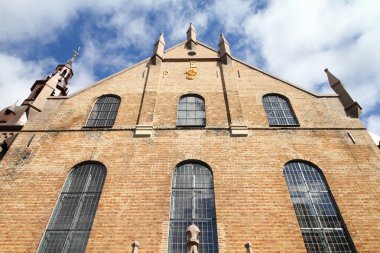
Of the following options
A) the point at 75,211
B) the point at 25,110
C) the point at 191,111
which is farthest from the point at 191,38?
the point at 75,211

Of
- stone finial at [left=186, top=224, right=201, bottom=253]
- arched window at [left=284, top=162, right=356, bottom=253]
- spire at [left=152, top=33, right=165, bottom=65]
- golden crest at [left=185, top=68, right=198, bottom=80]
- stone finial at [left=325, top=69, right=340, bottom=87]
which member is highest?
spire at [left=152, top=33, right=165, bottom=65]

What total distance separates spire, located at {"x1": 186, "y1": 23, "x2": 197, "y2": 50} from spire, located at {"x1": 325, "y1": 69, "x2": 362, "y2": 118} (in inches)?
273

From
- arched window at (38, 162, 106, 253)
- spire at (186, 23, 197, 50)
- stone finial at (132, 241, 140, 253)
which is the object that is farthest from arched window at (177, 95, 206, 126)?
stone finial at (132, 241, 140, 253)

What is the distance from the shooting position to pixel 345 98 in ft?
39.9

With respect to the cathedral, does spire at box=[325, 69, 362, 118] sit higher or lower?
higher

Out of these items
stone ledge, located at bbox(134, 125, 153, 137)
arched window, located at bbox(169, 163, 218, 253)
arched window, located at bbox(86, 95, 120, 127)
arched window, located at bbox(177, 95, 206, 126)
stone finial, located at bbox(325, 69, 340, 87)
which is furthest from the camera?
stone finial, located at bbox(325, 69, 340, 87)

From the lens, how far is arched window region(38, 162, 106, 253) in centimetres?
796

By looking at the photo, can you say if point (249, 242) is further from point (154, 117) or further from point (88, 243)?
point (154, 117)

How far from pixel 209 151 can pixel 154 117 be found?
2857mm

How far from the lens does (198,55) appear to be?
15.3 m

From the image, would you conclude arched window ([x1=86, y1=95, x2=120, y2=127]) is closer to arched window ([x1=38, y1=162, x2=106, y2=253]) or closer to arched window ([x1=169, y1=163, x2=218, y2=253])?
arched window ([x1=38, y1=162, x2=106, y2=253])

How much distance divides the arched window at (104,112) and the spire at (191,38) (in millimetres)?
5547

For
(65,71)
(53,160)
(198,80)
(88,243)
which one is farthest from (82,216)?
(65,71)

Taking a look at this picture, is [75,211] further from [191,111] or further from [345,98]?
[345,98]
